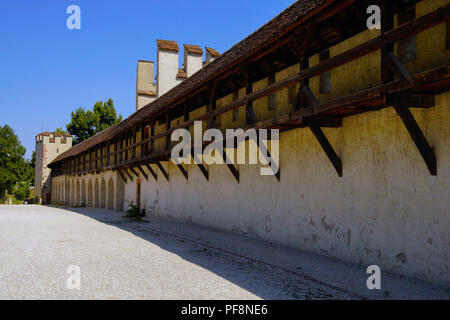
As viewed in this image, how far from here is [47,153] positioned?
45438 millimetres

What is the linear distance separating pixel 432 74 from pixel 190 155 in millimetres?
9972

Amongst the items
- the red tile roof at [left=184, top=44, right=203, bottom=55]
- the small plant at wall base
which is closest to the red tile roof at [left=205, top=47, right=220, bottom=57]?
the red tile roof at [left=184, top=44, right=203, bottom=55]

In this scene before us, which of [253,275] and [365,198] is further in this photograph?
[365,198]

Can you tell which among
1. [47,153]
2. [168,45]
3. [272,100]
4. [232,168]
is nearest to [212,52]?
[168,45]

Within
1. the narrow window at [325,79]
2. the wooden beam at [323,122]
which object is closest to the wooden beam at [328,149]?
the wooden beam at [323,122]

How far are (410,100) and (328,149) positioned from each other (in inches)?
85.8

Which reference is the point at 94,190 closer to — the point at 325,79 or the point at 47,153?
the point at 47,153

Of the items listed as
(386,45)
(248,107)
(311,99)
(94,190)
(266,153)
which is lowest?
(94,190)

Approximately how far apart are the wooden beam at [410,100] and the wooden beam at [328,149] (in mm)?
1934

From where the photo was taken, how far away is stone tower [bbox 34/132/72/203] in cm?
4544

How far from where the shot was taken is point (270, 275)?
655cm

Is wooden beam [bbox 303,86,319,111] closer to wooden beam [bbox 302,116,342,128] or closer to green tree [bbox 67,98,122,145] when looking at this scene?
wooden beam [bbox 302,116,342,128]

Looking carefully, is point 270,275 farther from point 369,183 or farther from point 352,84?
point 352,84

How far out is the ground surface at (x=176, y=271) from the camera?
208 inches
